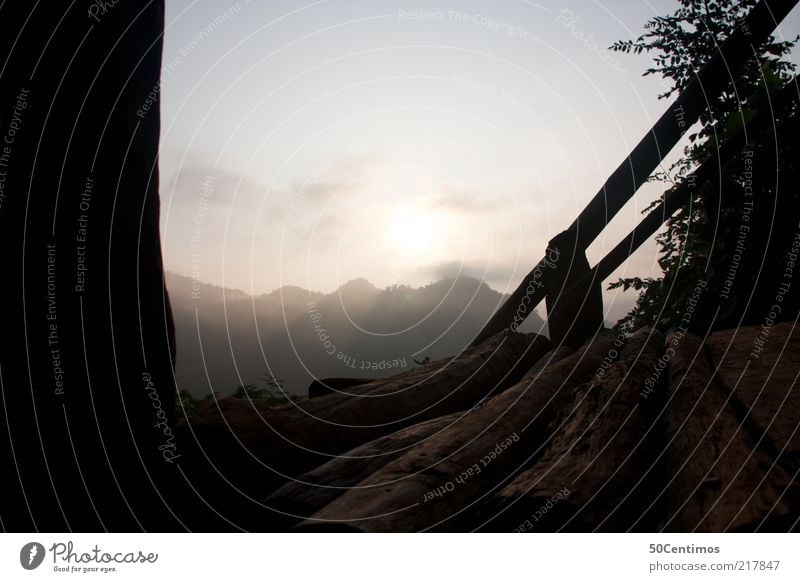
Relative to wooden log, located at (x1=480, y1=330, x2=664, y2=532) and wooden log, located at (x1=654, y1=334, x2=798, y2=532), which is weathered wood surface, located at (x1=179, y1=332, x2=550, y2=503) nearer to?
wooden log, located at (x1=480, y1=330, x2=664, y2=532)

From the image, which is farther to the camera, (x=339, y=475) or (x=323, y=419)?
(x=323, y=419)

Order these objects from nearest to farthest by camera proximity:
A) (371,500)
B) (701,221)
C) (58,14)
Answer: (371,500), (58,14), (701,221)

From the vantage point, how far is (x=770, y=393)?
3217 millimetres

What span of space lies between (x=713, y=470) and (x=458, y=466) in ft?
4.74

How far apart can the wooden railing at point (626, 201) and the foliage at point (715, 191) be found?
0.59m

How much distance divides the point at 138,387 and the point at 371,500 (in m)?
2.30

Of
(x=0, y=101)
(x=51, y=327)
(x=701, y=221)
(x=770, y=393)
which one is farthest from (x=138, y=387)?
(x=701, y=221)

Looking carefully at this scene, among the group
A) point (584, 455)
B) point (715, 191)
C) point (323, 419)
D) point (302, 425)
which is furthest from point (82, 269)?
point (715, 191)

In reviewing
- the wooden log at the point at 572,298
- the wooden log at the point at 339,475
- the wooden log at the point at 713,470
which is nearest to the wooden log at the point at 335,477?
the wooden log at the point at 339,475

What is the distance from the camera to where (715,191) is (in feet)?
21.7

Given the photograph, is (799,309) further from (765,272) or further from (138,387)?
(138,387)

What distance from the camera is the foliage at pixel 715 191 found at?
5.61m

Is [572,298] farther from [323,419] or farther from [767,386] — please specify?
[323,419]

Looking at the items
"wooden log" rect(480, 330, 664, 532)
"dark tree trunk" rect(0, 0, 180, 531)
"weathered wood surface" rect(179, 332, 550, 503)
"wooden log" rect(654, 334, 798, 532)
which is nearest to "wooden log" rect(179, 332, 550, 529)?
"weathered wood surface" rect(179, 332, 550, 503)
